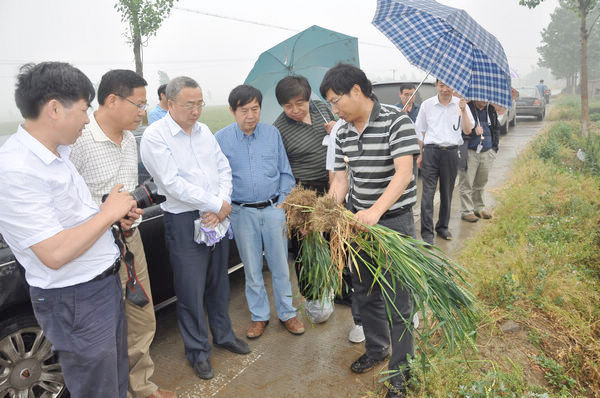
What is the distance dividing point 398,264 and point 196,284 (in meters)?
1.37

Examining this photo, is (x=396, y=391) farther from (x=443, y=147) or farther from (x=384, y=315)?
(x=443, y=147)

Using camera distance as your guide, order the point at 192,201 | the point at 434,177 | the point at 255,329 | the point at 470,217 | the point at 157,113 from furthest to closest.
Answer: the point at 470,217, the point at 434,177, the point at 157,113, the point at 255,329, the point at 192,201

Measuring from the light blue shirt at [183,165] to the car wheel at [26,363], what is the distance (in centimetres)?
102

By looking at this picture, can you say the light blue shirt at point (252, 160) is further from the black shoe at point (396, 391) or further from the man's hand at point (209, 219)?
the black shoe at point (396, 391)

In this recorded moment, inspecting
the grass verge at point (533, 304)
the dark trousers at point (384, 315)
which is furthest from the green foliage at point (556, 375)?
the dark trousers at point (384, 315)

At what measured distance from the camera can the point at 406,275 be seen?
2113mm

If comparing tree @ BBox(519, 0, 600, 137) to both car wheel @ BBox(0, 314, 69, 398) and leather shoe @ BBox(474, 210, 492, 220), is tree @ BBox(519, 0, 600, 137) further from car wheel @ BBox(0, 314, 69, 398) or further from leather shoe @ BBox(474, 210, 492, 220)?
car wheel @ BBox(0, 314, 69, 398)

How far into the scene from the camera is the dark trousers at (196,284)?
265cm

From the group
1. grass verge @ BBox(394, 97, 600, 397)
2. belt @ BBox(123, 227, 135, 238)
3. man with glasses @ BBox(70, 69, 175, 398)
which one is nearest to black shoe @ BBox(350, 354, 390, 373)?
grass verge @ BBox(394, 97, 600, 397)

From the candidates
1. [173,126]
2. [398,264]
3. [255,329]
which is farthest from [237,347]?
[173,126]

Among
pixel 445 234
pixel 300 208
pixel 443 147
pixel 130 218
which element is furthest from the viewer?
pixel 445 234

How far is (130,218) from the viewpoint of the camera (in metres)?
2.06

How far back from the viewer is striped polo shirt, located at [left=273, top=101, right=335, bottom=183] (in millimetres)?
3213

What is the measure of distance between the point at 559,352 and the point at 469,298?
80 cm
